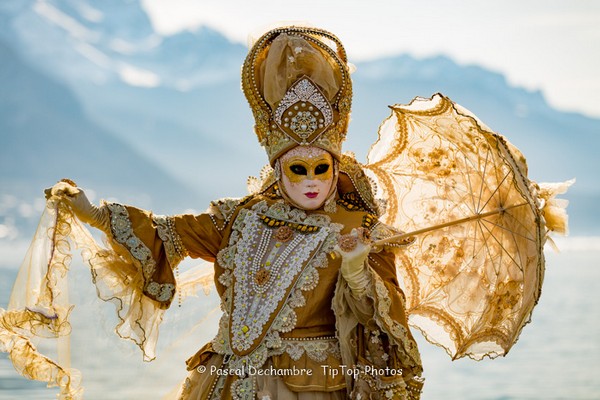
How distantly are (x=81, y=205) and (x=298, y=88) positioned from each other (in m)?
0.82

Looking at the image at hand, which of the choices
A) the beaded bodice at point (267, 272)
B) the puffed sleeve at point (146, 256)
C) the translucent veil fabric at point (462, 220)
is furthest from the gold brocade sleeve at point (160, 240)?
the translucent veil fabric at point (462, 220)

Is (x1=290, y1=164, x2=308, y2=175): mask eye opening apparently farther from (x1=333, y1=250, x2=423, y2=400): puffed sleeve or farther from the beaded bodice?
(x1=333, y1=250, x2=423, y2=400): puffed sleeve

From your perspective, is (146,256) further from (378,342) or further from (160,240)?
(378,342)

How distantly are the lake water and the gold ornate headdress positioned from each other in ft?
2.69

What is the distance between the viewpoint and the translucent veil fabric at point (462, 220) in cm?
311

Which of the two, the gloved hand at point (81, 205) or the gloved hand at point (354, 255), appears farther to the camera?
the gloved hand at point (81, 205)

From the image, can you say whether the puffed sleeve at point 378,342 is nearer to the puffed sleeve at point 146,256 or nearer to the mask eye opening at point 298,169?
the mask eye opening at point 298,169

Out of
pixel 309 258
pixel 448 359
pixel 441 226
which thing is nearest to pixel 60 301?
pixel 309 258

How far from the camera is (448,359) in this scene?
8633 millimetres

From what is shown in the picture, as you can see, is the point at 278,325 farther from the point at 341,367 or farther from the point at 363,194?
the point at 363,194

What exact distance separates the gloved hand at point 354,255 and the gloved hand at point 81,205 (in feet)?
2.68

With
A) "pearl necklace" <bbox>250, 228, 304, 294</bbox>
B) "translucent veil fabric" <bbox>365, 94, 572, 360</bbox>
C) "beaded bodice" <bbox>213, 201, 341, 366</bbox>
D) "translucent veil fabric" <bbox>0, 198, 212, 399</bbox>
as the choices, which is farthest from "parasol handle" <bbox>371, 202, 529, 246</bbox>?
"translucent veil fabric" <bbox>0, 198, 212, 399</bbox>

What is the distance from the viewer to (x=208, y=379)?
3.22 m

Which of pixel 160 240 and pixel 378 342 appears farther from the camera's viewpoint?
pixel 160 240
